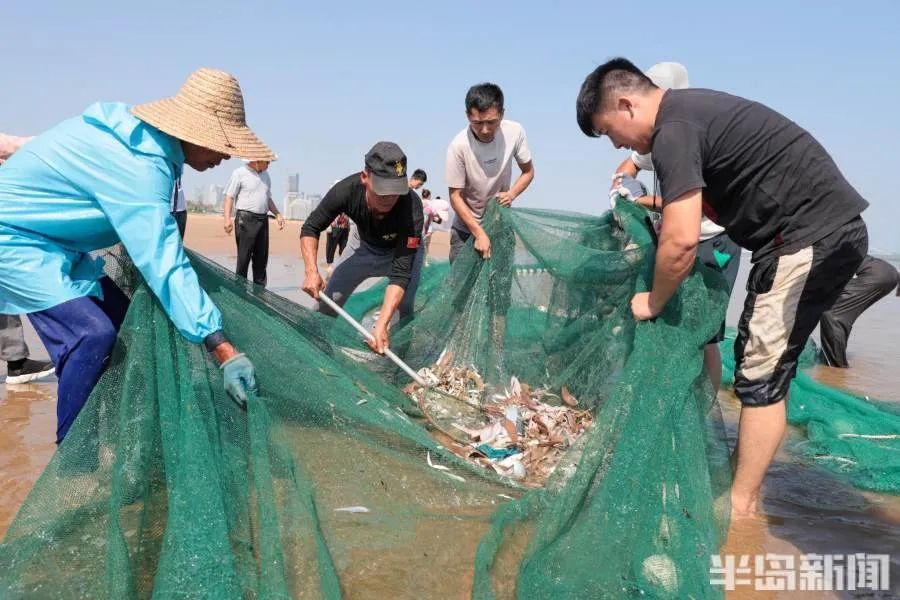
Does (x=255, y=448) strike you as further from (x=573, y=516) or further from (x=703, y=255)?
(x=703, y=255)

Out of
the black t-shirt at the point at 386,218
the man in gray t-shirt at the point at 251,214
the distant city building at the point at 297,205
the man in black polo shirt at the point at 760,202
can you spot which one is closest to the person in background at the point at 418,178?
the man in gray t-shirt at the point at 251,214

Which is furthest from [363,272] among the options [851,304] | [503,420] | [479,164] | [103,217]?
[851,304]

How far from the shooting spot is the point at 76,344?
8.17 ft

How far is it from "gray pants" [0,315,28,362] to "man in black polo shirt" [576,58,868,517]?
12.9 ft

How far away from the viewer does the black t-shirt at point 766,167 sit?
104 inches

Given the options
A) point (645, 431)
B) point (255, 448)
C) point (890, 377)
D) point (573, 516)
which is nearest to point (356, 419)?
point (255, 448)

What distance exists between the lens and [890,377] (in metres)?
6.36

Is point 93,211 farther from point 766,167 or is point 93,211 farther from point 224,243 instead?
point 224,243

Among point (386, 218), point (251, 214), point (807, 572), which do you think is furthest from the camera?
point (251, 214)

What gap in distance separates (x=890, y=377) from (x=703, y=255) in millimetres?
3675

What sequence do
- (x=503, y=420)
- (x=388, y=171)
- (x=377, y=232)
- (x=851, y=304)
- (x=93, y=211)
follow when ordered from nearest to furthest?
1. (x=93, y=211)
2. (x=503, y=420)
3. (x=388, y=171)
4. (x=377, y=232)
5. (x=851, y=304)

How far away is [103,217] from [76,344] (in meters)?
0.48

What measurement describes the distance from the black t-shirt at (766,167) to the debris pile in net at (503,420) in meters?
1.18

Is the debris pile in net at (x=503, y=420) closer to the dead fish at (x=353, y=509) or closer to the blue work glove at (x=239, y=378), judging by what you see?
the dead fish at (x=353, y=509)
